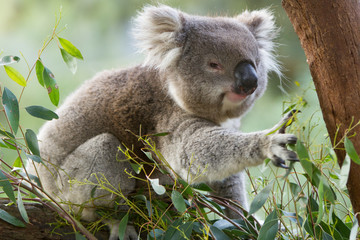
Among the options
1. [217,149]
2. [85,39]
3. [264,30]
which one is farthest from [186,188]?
[85,39]

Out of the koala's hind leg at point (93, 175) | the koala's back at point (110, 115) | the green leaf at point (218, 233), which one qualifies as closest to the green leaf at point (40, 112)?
the koala's hind leg at point (93, 175)

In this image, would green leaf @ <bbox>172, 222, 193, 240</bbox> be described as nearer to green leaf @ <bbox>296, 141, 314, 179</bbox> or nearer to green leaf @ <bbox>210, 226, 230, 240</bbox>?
green leaf @ <bbox>210, 226, 230, 240</bbox>

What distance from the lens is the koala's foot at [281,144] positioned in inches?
71.2

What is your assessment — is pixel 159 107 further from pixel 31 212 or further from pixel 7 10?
pixel 7 10

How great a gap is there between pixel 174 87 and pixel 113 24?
3725 mm

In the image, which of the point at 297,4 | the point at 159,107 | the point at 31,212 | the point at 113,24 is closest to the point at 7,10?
the point at 113,24

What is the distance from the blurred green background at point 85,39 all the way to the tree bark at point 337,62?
2874mm

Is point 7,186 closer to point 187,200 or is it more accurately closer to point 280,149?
point 187,200

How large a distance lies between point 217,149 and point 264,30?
109cm

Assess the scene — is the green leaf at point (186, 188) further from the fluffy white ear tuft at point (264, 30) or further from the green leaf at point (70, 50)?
the fluffy white ear tuft at point (264, 30)

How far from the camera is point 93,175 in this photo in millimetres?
2512

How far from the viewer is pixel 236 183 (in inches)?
120

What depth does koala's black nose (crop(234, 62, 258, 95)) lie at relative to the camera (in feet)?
8.04

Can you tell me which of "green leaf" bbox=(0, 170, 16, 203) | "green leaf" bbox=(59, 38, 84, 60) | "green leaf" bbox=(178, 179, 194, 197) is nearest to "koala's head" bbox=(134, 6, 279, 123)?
"green leaf" bbox=(59, 38, 84, 60)
